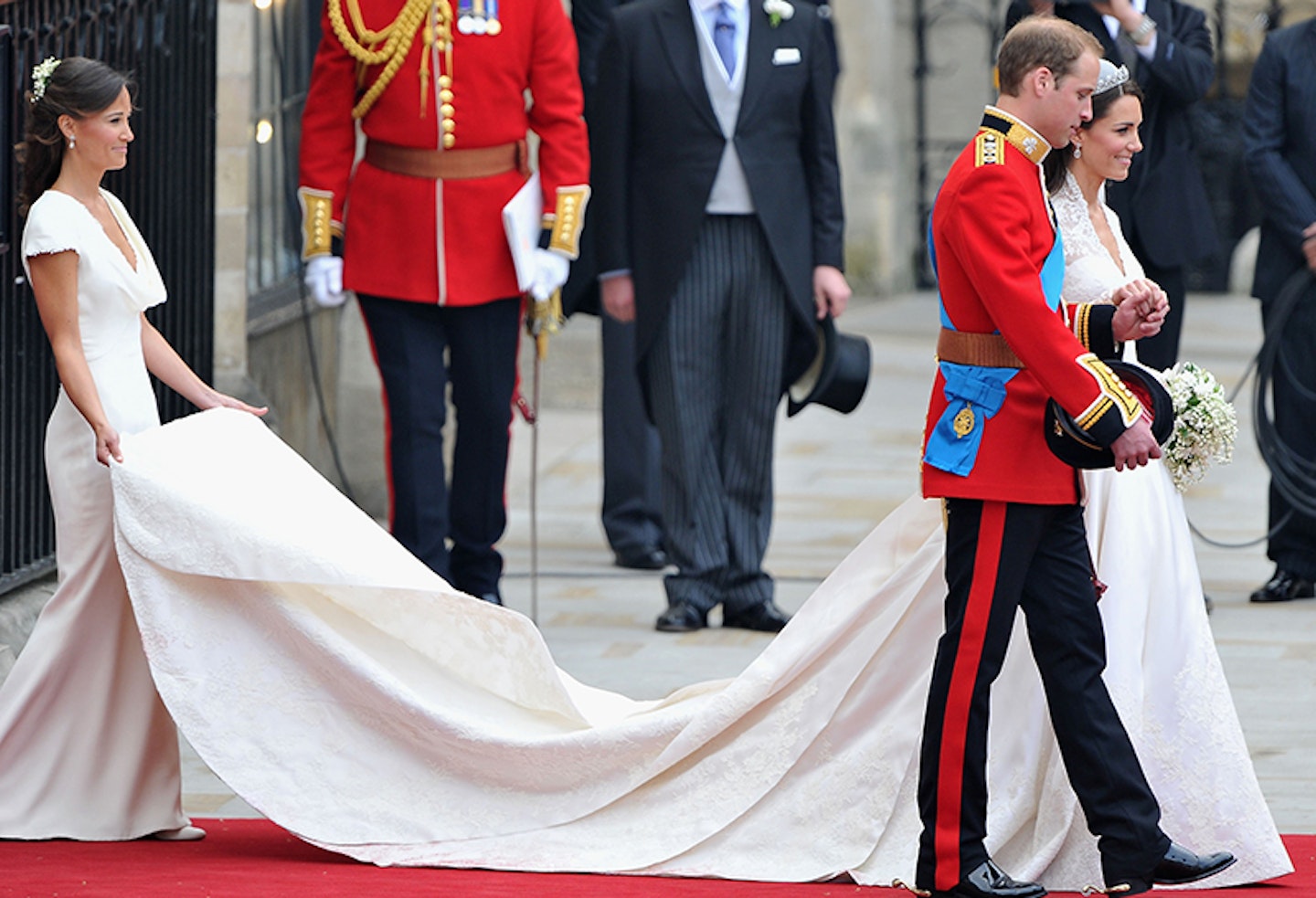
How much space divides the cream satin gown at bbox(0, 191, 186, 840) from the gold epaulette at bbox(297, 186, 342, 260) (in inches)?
70.1

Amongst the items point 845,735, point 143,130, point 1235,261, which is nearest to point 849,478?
point 143,130

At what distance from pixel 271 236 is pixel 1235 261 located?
9.69 m

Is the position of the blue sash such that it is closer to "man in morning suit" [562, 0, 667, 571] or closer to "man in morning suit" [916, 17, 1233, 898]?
"man in morning suit" [916, 17, 1233, 898]

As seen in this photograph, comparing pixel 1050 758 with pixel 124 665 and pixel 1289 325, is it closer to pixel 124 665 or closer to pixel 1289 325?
pixel 124 665

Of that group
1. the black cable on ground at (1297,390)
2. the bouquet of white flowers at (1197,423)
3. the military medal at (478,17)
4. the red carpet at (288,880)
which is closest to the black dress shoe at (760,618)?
the black cable on ground at (1297,390)

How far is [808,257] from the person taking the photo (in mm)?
6594

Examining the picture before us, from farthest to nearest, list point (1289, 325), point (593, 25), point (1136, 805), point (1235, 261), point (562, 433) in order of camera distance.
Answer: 1. point (1235, 261)
2. point (562, 433)
3. point (593, 25)
4. point (1289, 325)
5. point (1136, 805)

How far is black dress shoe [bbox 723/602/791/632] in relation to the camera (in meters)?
6.61

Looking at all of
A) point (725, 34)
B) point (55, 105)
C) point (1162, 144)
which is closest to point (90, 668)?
point (55, 105)

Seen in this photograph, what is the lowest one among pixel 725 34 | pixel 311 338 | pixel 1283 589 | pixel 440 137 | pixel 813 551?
pixel 813 551

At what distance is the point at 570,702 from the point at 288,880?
725mm

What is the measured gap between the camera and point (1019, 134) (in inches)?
153

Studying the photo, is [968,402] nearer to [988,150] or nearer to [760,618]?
Answer: [988,150]

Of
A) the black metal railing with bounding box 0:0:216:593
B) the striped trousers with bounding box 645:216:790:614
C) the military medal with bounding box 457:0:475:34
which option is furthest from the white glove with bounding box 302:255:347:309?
the striped trousers with bounding box 645:216:790:614
